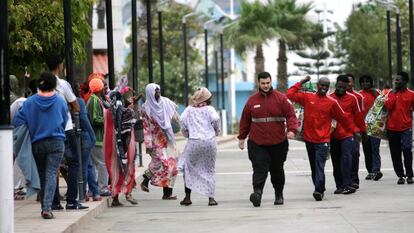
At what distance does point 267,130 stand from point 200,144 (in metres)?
1.19

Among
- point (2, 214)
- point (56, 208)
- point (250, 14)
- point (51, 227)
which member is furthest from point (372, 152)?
point (250, 14)

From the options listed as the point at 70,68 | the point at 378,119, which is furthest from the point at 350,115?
the point at 70,68

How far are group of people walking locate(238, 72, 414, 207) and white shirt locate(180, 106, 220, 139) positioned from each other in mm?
580

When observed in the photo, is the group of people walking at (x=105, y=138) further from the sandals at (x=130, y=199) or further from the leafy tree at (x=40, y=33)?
the leafy tree at (x=40, y=33)

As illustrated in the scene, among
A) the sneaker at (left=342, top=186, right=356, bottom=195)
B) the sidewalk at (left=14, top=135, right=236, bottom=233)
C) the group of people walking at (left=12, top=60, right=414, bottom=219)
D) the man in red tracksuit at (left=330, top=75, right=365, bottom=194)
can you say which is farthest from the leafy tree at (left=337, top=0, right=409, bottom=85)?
the sidewalk at (left=14, top=135, right=236, bottom=233)

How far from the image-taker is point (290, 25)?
226ft

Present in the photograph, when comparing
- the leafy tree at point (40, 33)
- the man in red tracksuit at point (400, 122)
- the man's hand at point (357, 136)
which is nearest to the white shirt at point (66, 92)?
the man's hand at point (357, 136)

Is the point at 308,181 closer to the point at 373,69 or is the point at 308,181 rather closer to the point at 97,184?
the point at 97,184

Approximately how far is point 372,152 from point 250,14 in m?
46.9

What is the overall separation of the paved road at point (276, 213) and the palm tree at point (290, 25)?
46342 mm

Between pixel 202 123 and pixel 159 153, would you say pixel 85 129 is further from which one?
pixel 159 153

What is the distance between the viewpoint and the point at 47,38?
23.8 m

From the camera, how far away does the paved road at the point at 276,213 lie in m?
Result: 14.4

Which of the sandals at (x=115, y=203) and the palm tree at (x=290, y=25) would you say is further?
the palm tree at (x=290, y=25)
